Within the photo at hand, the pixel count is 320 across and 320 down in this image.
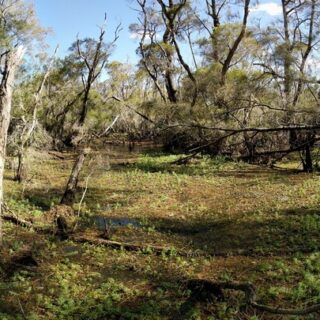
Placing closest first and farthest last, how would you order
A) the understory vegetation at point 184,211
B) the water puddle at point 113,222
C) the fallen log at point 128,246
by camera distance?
the understory vegetation at point 184,211, the fallen log at point 128,246, the water puddle at point 113,222

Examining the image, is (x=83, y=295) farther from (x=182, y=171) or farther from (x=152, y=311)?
(x=182, y=171)

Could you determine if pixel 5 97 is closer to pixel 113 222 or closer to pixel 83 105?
pixel 113 222

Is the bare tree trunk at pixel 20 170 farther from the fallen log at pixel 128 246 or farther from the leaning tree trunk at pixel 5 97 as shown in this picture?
the leaning tree trunk at pixel 5 97

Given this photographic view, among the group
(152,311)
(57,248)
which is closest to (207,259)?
(152,311)

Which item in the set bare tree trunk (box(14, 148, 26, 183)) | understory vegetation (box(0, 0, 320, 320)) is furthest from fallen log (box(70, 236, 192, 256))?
bare tree trunk (box(14, 148, 26, 183))

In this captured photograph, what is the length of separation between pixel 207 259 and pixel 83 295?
3.15 metres

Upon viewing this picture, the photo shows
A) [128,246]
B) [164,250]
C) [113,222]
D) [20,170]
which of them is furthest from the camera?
[20,170]

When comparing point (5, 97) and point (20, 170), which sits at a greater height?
point (5, 97)

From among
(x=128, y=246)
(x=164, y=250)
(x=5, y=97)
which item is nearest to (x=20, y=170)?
(x=5, y=97)

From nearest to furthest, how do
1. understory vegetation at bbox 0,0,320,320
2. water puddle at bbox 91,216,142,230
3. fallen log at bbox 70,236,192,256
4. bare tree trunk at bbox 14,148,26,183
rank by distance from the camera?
1. understory vegetation at bbox 0,0,320,320
2. fallen log at bbox 70,236,192,256
3. water puddle at bbox 91,216,142,230
4. bare tree trunk at bbox 14,148,26,183

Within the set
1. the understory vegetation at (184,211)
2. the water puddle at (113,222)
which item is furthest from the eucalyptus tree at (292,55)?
the water puddle at (113,222)

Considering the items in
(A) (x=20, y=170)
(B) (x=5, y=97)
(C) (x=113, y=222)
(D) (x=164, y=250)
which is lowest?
(D) (x=164, y=250)

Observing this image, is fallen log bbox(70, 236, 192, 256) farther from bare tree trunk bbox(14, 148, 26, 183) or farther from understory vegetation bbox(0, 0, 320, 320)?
bare tree trunk bbox(14, 148, 26, 183)

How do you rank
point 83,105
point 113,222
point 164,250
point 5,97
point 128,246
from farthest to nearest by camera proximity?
point 83,105, point 113,222, point 128,246, point 164,250, point 5,97
